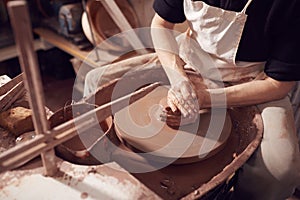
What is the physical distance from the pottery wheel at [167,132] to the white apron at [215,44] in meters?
0.18

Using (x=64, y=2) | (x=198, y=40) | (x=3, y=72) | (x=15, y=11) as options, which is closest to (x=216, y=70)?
(x=198, y=40)

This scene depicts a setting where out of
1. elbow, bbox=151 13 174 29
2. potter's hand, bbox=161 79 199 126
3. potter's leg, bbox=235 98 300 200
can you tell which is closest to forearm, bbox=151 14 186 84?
elbow, bbox=151 13 174 29

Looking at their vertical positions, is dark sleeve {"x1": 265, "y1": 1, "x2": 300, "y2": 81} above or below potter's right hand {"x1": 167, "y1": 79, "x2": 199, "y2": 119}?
above

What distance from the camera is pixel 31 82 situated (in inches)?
29.5

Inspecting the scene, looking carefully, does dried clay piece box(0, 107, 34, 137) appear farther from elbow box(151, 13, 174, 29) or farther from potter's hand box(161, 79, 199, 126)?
elbow box(151, 13, 174, 29)

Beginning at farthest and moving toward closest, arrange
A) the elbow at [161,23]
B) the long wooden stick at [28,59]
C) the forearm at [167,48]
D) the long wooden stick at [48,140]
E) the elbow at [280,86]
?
the elbow at [161,23] → the forearm at [167,48] → the elbow at [280,86] → the long wooden stick at [48,140] → the long wooden stick at [28,59]

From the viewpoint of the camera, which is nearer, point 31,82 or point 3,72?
point 31,82

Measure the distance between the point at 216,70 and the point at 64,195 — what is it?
728 millimetres

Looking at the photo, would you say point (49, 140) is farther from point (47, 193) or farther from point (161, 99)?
point (161, 99)

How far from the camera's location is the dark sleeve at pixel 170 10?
1.36 metres

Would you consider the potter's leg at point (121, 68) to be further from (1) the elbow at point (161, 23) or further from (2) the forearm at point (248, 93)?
(2) the forearm at point (248, 93)

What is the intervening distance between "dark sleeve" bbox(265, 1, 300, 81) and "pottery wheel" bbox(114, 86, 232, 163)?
0.22 metres

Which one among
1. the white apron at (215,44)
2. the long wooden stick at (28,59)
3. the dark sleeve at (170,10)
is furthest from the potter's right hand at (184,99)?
the long wooden stick at (28,59)

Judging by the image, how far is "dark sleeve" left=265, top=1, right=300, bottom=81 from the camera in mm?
1133
